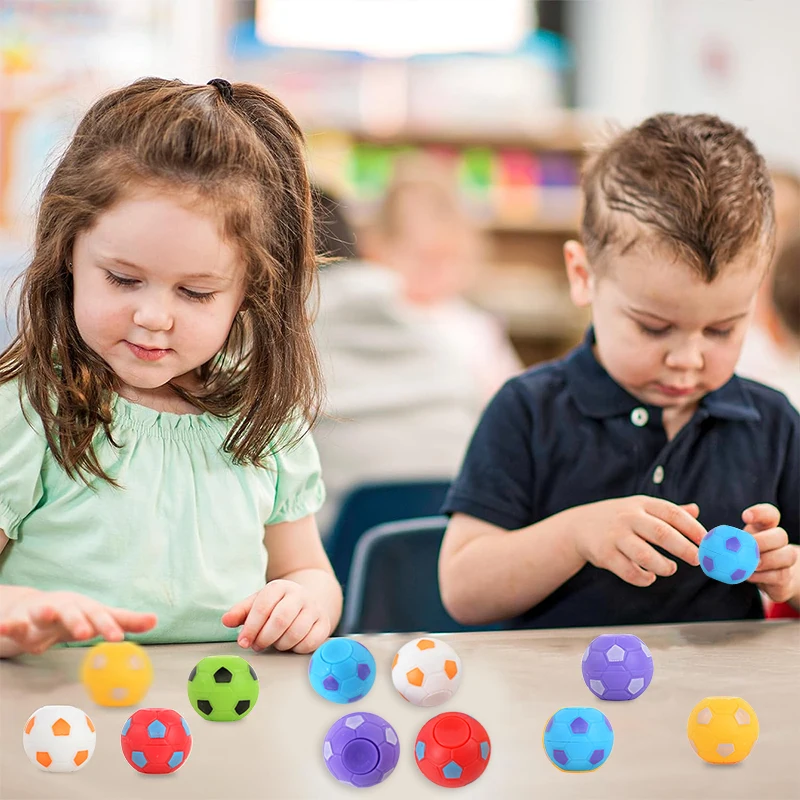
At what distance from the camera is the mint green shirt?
2.71 feet

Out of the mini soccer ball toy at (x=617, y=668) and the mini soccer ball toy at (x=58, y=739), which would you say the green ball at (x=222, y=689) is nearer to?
the mini soccer ball toy at (x=58, y=739)

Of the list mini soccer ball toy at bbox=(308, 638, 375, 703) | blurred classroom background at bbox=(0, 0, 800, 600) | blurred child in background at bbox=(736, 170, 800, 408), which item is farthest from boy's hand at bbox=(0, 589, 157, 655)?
blurred classroom background at bbox=(0, 0, 800, 600)

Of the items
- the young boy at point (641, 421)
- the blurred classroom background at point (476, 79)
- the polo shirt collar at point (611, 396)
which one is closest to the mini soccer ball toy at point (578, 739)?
the young boy at point (641, 421)

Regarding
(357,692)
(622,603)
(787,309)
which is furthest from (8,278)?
(787,309)

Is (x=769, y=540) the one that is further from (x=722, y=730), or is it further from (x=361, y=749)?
(x=361, y=749)

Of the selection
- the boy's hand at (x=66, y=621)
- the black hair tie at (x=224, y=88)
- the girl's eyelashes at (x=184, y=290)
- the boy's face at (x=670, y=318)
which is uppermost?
the black hair tie at (x=224, y=88)

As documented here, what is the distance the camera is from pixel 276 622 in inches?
30.4

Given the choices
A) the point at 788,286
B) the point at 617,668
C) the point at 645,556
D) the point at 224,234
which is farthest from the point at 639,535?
the point at 788,286

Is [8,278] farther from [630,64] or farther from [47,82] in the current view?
[630,64]

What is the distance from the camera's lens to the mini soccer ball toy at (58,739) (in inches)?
21.8

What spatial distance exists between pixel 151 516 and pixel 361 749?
1.10ft

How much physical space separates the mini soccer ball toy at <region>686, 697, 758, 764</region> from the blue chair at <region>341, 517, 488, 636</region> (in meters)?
0.52

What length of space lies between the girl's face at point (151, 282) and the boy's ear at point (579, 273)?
368 millimetres

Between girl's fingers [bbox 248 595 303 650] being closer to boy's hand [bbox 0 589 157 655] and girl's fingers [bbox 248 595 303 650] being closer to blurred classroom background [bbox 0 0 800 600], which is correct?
boy's hand [bbox 0 589 157 655]
